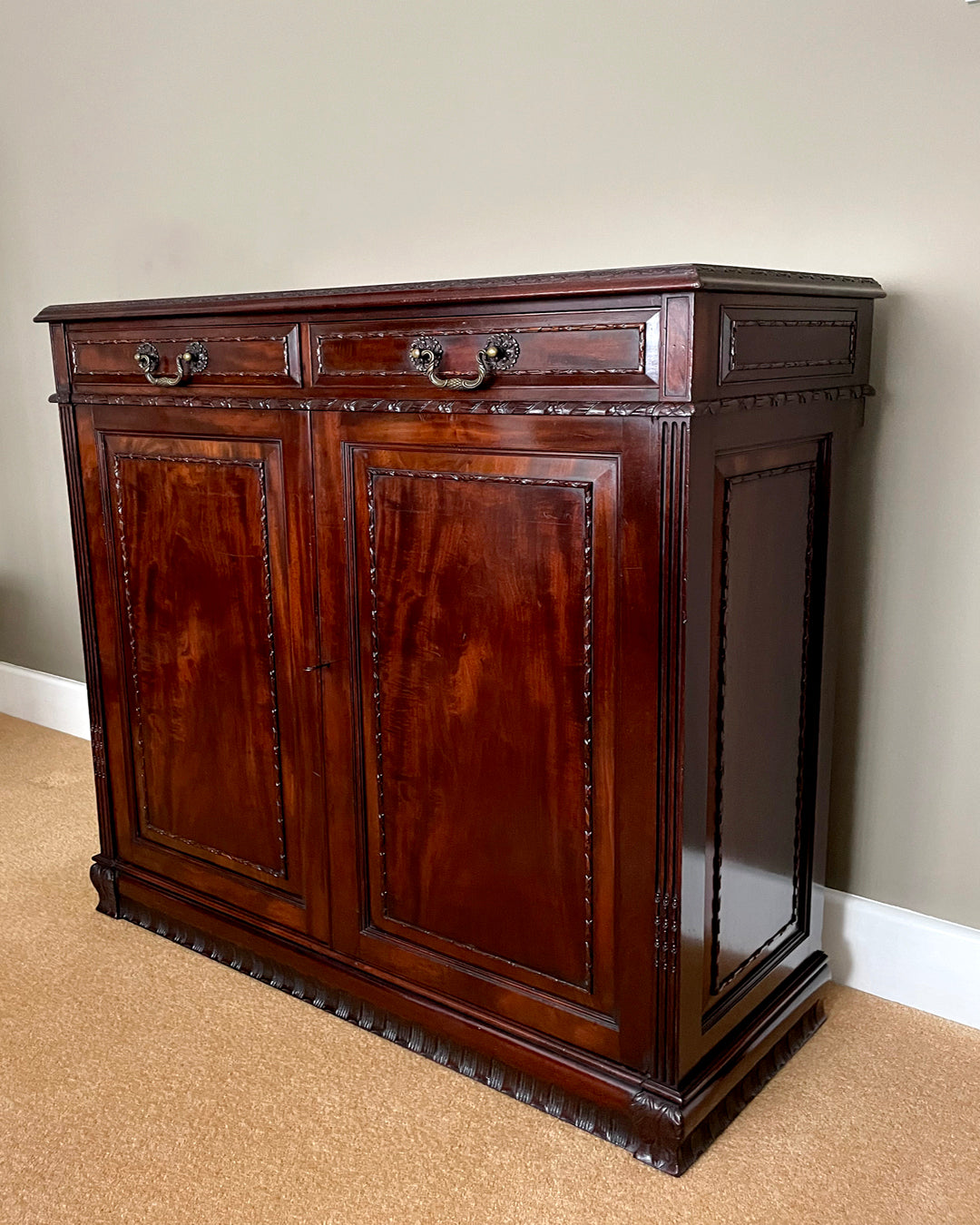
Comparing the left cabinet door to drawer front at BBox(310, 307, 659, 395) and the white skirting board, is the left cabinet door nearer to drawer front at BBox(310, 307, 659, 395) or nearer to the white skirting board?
drawer front at BBox(310, 307, 659, 395)

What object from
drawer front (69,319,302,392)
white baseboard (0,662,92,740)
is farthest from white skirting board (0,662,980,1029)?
white baseboard (0,662,92,740)

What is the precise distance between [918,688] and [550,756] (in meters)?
0.70

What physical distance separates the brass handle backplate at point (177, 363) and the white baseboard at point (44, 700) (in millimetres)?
1623

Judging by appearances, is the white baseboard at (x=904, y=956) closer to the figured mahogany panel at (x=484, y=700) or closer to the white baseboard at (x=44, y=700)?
the figured mahogany panel at (x=484, y=700)

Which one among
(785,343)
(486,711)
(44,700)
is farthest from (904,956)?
(44,700)

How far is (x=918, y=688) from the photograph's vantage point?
1.89 metres

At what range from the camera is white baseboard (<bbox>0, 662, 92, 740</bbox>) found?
10.9 feet

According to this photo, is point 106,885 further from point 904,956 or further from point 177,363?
point 904,956

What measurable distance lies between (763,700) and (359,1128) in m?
0.87

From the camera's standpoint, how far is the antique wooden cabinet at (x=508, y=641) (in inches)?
57.2

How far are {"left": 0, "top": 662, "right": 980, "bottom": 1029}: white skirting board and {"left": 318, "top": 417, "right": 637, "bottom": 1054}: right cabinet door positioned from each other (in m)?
0.62

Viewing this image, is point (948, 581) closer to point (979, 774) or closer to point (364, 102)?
point (979, 774)

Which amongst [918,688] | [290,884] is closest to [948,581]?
[918,688]

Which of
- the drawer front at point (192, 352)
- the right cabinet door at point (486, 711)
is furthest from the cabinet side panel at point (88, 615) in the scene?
the right cabinet door at point (486, 711)
